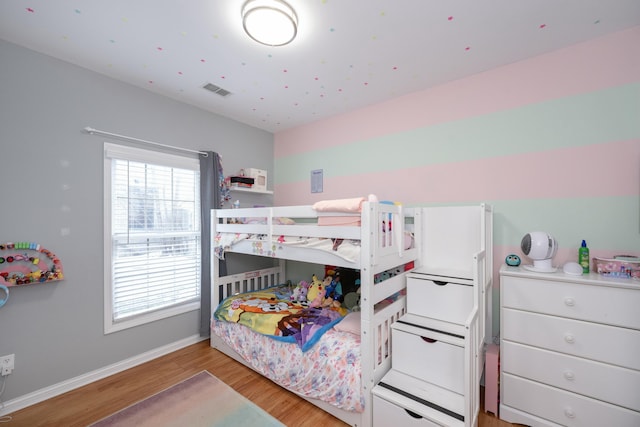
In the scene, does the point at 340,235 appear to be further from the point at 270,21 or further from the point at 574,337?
the point at 574,337

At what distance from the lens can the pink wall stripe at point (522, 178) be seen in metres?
1.75

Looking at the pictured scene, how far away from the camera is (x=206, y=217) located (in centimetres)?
286

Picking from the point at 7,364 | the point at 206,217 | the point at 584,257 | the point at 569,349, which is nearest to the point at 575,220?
the point at 584,257

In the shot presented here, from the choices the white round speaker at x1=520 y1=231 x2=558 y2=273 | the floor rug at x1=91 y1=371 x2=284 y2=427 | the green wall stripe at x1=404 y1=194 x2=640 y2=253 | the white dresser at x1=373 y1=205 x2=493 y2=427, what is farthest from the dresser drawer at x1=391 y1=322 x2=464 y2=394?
the green wall stripe at x1=404 y1=194 x2=640 y2=253

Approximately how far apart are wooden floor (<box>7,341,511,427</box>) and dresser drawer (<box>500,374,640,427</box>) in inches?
8.2

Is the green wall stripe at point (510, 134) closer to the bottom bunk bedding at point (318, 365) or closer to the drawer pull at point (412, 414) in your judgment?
the bottom bunk bedding at point (318, 365)

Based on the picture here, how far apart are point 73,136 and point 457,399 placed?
327 cm

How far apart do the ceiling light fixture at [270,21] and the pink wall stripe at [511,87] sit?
4.52 feet

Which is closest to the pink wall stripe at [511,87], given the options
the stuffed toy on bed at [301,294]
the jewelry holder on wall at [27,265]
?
the stuffed toy on bed at [301,294]

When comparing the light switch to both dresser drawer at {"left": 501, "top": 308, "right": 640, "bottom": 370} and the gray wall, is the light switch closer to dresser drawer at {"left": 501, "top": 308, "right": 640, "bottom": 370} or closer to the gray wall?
the gray wall

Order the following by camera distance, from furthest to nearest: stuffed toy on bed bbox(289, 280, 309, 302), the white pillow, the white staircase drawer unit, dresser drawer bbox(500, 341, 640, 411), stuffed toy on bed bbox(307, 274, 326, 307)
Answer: stuffed toy on bed bbox(289, 280, 309, 302) < stuffed toy on bed bbox(307, 274, 326, 307) < the white pillow < the white staircase drawer unit < dresser drawer bbox(500, 341, 640, 411)

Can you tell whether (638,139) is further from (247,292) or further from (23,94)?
(23,94)

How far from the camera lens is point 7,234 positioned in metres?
1.85

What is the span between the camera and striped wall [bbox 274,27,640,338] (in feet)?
5.73
